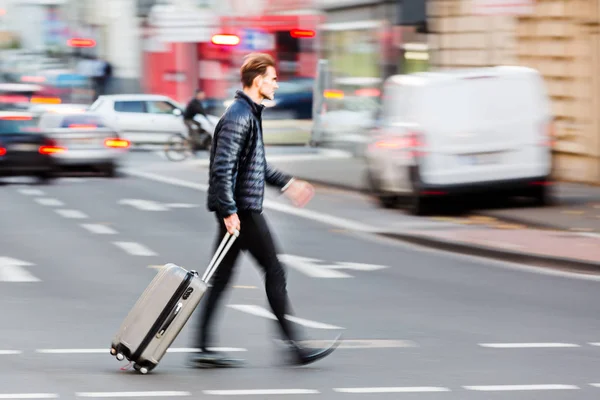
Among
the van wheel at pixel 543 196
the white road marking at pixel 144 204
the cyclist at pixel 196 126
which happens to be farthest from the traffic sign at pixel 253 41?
the van wheel at pixel 543 196

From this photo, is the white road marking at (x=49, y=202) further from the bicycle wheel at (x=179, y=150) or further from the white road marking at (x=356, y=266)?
the bicycle wheel at (x=179, y=150)

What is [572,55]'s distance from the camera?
24375 millimetres

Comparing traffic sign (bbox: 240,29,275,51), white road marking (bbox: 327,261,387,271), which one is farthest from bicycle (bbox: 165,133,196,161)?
white road marking (bbox: 327,261,387,271)

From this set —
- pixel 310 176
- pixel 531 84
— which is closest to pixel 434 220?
pixel 531 84

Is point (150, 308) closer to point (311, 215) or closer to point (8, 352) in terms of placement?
point (8, 352)

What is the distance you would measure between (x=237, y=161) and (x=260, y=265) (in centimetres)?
58

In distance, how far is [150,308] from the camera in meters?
7.80

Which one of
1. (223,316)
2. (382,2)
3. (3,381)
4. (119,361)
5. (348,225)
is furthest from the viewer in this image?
(382,2)

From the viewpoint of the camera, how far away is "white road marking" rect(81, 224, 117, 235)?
16.8 m

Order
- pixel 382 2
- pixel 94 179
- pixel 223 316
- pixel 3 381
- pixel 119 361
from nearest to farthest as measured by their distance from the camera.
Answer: pixel 3 381, pixel 119 361, pixel 223 316, pixel 94 179, pixel 382 2

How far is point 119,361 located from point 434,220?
10.2 metres

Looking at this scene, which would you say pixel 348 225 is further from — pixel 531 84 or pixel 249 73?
pixel 249 73

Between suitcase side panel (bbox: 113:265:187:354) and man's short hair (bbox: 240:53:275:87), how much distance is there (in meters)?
1.07

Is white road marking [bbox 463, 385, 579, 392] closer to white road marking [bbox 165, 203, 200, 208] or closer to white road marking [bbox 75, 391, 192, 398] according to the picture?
white road marking [bbox 75, 391, 192, 398]
